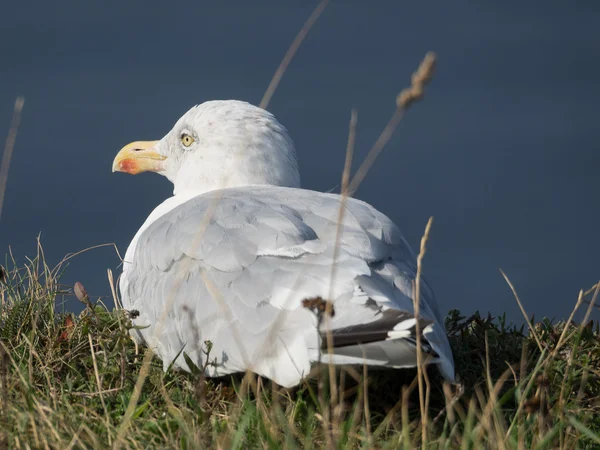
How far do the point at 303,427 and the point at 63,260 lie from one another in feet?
6.86

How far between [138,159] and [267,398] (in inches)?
118

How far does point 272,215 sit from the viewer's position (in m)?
4.77

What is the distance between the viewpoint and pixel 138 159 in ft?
23.1

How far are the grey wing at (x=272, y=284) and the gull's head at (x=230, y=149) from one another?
85cm

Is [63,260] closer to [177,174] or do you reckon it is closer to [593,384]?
→ [177,174]

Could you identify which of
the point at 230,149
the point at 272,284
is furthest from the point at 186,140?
the point at 272,284

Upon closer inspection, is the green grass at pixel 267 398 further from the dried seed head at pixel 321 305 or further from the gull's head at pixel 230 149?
the gull's head at pixel 230 149

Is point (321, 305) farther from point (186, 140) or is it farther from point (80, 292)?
point (186, 140)

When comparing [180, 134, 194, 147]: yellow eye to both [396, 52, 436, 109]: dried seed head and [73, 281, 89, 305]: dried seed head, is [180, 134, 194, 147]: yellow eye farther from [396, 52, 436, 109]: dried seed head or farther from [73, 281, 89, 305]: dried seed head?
[396, 52, 436, 109]: dried seed head

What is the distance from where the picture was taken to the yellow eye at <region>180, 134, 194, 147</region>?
661 centimetres

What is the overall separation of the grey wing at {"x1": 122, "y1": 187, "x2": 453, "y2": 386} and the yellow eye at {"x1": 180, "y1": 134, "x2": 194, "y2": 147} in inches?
49.1

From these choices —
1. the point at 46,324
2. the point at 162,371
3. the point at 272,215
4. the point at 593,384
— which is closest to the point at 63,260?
the point at 46,324

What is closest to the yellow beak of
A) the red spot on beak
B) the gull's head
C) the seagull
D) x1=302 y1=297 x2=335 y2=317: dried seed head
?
the red spot on beak

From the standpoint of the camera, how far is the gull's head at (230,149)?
20.6ft
